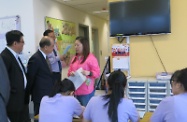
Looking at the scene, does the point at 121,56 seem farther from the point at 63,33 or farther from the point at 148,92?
the point at 63,33

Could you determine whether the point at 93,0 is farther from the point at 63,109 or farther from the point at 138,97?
the point at 63,109

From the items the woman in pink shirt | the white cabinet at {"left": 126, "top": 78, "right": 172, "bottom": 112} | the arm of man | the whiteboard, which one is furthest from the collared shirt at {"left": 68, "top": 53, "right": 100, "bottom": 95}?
the whiteboard

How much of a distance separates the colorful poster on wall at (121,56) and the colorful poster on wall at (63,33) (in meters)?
1.84

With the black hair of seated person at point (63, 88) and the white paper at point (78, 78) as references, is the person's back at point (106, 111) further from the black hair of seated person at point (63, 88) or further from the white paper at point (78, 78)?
the white paper at point (78, 78)

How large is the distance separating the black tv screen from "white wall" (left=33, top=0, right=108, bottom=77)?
64.1 inches

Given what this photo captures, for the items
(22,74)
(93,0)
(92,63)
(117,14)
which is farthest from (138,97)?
(93,0)

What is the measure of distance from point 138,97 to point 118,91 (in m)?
1.77

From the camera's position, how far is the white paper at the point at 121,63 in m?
3.53

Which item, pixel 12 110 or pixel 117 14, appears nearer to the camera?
pixel 12 110

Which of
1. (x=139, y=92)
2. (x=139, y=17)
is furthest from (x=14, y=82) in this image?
(x=139, y=17)

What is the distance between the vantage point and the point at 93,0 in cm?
531

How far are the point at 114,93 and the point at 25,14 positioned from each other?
3271mm

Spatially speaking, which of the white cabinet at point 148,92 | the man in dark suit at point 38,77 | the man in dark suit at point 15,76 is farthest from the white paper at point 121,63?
the man in dark suit at point 15,76

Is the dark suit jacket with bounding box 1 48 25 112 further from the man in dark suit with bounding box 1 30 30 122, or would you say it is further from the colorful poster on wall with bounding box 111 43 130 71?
the colorful poster on wall with bounding box 111 43 130 71
